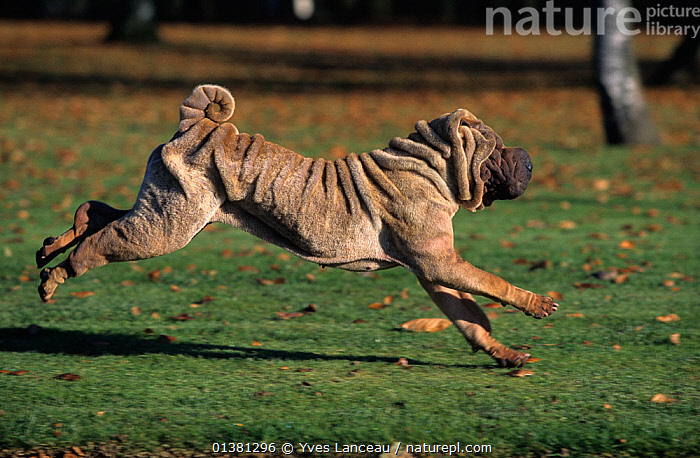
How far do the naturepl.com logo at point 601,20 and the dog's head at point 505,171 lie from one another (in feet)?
33.3

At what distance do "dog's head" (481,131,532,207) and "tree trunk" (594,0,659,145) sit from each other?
10.1 meters

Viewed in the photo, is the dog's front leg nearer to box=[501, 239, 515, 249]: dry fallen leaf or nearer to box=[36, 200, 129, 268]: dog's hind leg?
box=[36, 200, 129, 268]: dog's hind leg

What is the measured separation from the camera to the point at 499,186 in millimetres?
4898

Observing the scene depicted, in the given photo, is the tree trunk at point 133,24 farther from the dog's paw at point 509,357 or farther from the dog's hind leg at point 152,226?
the dog's paw at point 509,357

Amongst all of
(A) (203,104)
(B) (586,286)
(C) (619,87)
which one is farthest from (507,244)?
(C) (619,87)

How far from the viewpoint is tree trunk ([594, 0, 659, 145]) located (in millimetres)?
14602

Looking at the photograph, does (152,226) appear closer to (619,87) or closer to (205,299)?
(205,299)

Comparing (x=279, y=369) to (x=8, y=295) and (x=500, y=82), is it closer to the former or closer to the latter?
(x=8, y=295)

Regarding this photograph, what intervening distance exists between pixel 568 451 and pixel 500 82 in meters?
21.7

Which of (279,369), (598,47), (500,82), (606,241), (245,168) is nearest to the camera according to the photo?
(245,168)

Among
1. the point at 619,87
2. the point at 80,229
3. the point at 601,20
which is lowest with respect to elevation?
the point at 80,229

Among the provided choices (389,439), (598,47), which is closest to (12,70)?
(598,47)

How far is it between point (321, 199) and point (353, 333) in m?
1.52

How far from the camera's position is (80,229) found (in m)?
5.04
